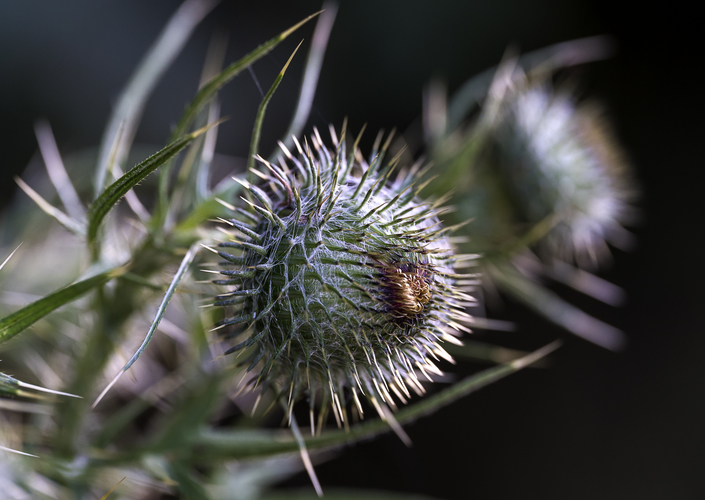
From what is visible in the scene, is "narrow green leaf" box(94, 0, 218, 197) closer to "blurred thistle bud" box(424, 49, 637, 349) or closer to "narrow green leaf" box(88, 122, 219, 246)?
"narrow green leaf" box(88, 122, 219, 246)

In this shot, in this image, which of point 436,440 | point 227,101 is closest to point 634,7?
point 227,101

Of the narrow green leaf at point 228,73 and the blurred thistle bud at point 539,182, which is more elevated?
the blurred thistle bud at point 539,182

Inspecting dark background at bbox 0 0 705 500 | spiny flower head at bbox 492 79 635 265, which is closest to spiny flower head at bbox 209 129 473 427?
spiny flower head at bbox 492 79 635 265

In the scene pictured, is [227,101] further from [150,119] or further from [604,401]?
[604,401]

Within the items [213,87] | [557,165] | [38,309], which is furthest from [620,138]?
[38,309]

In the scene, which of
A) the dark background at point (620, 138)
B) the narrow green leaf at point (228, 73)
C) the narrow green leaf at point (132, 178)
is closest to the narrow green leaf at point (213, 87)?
the narrow green leaf at point (228, 73)

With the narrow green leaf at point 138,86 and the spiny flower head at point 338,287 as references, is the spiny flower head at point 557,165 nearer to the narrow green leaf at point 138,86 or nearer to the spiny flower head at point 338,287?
the spiny flower head at point 338,287
